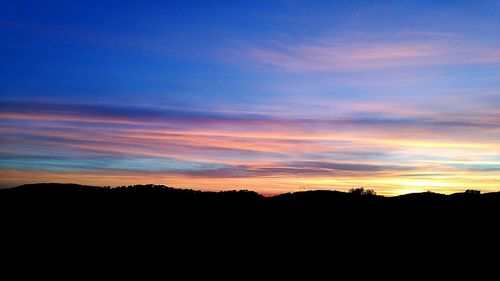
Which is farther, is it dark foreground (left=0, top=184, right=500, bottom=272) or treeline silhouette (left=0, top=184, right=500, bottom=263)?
treeline silhouette (left=0, top=184, right=500, bottom=263)

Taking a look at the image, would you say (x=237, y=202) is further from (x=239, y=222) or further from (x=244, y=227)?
(x=244, y=227)

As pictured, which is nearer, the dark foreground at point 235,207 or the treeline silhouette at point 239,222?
the treeline silhouette at point 239,222

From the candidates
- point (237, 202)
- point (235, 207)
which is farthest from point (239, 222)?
point (237, 202)

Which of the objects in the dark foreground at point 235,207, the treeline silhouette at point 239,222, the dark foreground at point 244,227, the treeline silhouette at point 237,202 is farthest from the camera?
the treeline silhouette at point 237,202

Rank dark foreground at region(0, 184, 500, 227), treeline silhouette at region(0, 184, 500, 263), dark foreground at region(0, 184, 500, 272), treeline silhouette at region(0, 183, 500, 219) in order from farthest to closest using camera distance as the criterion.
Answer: treeline silhouette at region(0, 183, 500, 219), dark foreground at region(0, 184, 500, 227), treeline silhouette at region(0, 184, 500, 263), dark foreground at region(0, 184, 500, 272)

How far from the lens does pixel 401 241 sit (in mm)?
22375

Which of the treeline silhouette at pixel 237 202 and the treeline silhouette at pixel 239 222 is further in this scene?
the treeline silhouette at pixel 237 202

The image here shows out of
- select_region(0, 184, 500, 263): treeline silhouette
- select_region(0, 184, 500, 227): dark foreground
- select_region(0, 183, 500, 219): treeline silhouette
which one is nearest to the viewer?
select_region(0, 184, 500, 263): treeline silhouette

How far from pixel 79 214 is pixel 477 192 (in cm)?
2597

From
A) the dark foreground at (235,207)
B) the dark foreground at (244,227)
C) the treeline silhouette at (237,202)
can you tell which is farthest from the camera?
the treeline silhouette at (237,202)

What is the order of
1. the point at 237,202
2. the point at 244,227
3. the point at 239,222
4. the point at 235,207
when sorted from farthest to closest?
1. the point at 237,202
2. the point at 235,207
3. the point at 239,222
4. the point at 244,227

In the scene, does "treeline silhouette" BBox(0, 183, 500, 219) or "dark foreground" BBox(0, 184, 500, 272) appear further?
"treeline silhouette" BBox(0, 183, 500, 219)

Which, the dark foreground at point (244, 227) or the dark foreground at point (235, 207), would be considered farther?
the dark foreground at point (235, 207)

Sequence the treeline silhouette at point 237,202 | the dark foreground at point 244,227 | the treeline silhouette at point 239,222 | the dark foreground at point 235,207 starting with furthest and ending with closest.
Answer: the treeline silhouette at point 237,202 < the dark foreground at point 235,207 < the treeline silhouette at point 239,222 < the dark foreground at point 244,227
